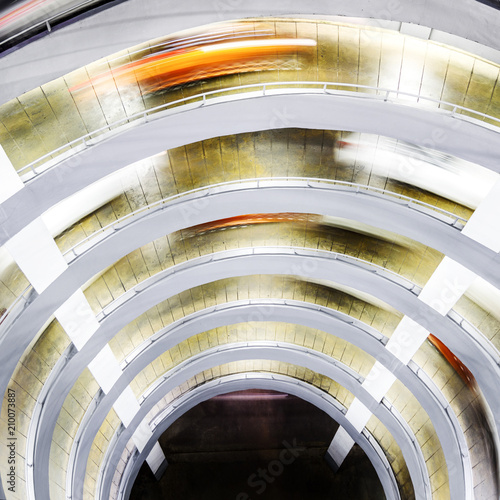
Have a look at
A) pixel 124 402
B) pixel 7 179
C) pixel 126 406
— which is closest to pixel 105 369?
pixel 124 402

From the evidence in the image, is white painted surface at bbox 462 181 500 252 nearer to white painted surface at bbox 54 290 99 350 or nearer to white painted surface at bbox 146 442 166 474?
white painted surface at bbox 54 290 99 350

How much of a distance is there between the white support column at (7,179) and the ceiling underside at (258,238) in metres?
0.05

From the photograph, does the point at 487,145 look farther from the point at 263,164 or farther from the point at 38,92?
the point at 38,92

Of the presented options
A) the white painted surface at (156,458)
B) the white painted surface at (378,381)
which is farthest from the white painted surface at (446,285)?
the white painted surface at (156,458)

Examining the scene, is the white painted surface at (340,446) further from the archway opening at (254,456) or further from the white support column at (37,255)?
the white support column at (37,255)

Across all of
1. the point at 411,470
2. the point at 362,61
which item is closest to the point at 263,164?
the point at 362,61

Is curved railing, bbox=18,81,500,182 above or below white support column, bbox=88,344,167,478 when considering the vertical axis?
above

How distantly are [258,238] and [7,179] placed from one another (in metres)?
9.88

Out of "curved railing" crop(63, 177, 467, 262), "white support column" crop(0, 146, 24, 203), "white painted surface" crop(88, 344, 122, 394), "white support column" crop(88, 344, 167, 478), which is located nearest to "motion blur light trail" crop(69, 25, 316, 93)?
"white support column" crop(0, 146, 24, 203)

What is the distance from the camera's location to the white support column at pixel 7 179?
10.5 meters

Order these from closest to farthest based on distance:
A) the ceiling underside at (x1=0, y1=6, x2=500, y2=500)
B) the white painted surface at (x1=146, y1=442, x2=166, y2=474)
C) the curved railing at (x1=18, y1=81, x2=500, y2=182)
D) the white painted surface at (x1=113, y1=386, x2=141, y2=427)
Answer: the curved railing at (x1=18, y1=81, x2=500, y2=182) → the ceiling underside at (x1=0, y1=6, x2=500, y2=500) → the white painted surface at (x1=113, y1=386, x2=141, y2=427) → the white painted surface at (x1=146, y1=442, x2=166, y2=474)

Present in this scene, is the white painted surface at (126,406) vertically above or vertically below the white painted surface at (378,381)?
below

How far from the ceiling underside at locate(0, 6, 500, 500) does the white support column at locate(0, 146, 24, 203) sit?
54mm

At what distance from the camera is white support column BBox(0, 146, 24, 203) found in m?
10.5
